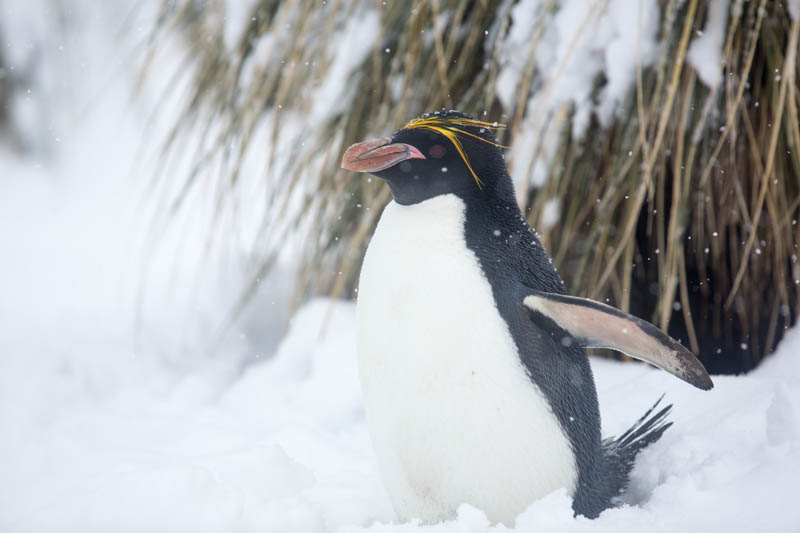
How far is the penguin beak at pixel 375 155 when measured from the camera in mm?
791

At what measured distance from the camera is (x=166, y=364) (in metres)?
1.80

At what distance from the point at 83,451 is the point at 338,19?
0.97m

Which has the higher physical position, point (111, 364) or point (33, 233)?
point (33, 233)

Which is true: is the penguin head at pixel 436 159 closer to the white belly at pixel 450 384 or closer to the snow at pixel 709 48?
the white belly at pixel 450 384

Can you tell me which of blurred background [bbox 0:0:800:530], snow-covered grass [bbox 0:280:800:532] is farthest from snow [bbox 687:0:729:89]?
snow-covered grass [bbox 0:280:800:532]

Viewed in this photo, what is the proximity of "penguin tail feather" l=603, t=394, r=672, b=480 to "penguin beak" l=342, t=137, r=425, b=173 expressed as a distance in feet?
1.52

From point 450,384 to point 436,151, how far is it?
264 millimetres

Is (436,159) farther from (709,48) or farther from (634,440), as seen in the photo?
(709,48)

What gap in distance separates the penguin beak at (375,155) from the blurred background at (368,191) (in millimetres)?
451

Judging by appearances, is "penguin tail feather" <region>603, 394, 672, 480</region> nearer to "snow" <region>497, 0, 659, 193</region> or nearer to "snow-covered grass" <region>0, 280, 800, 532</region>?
"snow-covered grass" <region>0, 280, 800, 532</region>

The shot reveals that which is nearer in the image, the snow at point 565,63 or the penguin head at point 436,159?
the penguin head at point 436,159

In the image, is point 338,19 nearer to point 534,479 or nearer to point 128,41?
point 128,41

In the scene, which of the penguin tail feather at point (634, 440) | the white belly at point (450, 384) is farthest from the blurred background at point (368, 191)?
the penguin tail feather at point (634, 440)

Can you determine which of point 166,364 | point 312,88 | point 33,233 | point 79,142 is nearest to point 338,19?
point 312,88
